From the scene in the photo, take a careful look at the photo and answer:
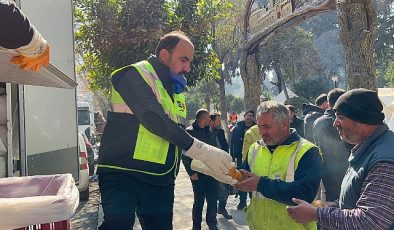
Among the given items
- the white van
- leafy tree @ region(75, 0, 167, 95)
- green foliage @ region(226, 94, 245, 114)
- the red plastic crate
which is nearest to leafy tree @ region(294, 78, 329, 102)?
green foliage @ region(226, 94, 245, 114)

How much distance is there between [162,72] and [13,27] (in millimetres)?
1227

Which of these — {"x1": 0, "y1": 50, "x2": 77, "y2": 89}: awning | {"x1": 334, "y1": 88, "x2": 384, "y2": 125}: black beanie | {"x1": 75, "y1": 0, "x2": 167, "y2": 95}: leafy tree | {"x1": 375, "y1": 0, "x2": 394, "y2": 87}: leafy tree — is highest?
{"x1": 375, "y1": 0, "x2": 394, "y2": 87}: leafy tree

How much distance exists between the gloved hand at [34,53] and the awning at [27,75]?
0.98 ft

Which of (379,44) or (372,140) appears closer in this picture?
(372,140)

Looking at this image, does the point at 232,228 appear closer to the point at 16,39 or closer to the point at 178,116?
the point at 178,116

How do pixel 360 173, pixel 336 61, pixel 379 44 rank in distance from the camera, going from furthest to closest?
pixel 336 61 → pixel 379 44 → pixel 360 173

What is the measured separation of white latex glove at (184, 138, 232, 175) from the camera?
272 cm

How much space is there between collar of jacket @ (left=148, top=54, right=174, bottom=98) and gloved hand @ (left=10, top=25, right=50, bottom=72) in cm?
80

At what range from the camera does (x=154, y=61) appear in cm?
299

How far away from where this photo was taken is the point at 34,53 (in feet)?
7.22

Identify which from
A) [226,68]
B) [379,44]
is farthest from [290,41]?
[379,44]

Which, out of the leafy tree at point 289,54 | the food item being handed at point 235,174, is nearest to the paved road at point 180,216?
the food item being handed at point 235,174

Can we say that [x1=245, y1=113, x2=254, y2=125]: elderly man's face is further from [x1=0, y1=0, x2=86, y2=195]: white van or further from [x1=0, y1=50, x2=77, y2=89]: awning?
[x1=0, y1=50, x2=77, y2=89]: awning

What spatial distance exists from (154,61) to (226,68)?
29658 millimetres
